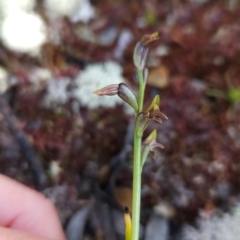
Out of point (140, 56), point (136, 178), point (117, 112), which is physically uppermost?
point (117, 112)

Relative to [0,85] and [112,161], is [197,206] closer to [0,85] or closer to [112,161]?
[112,161]

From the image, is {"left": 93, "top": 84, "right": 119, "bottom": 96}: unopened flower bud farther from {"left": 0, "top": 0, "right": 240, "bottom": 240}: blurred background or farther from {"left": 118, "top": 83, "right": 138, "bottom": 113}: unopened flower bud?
{"left": 0, "top": 0, "right": 240, "bottom": 240}: blurred background

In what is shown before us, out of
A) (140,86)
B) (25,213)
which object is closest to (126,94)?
(140,86)

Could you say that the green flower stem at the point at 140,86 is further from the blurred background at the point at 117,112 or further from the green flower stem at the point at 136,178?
the blurred background at the point at 117,112

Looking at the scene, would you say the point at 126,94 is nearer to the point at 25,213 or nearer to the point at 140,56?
the point at 140,56

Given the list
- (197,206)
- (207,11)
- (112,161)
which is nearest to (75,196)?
(112,161)
